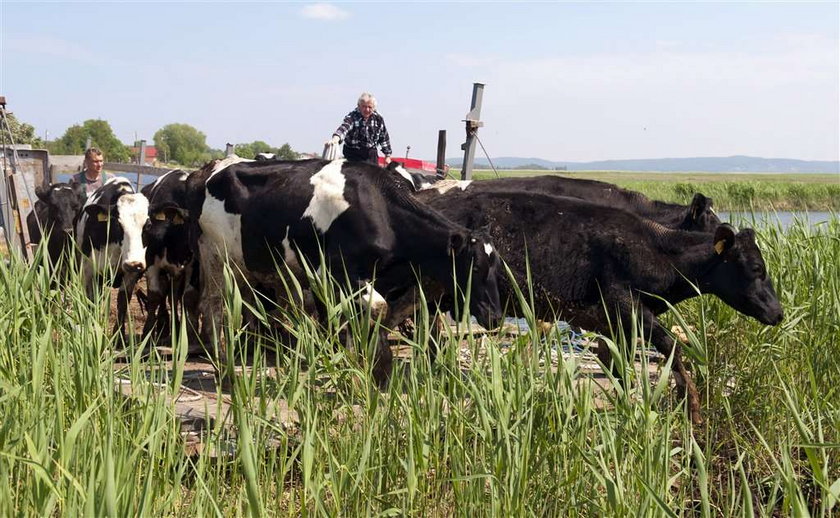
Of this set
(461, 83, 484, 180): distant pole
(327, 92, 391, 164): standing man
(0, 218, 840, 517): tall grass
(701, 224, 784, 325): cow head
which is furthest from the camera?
(461, 83, 484, 180): distant pole

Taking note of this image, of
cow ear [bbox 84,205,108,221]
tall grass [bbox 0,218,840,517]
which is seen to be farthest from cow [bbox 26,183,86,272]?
tall grass [bbox 0,218,840,517]

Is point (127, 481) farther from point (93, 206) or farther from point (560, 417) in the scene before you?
point (93, 206)

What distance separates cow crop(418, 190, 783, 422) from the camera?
27.0ft

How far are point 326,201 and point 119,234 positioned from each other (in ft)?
8.87

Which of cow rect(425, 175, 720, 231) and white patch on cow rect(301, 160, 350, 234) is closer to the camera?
white patch on cow rect(301, 160, 350, 234)

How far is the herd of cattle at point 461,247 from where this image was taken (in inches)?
323

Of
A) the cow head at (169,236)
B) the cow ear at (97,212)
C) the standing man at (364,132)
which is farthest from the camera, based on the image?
the standing man at (364,132)

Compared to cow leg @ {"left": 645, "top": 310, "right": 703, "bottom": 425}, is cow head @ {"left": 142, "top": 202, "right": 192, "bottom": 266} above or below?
above

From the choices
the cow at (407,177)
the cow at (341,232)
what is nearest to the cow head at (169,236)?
the cow at (341,232)

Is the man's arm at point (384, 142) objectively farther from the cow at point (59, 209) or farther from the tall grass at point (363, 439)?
the tall grass at point (363, 439)

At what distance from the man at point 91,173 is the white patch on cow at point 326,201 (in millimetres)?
4601

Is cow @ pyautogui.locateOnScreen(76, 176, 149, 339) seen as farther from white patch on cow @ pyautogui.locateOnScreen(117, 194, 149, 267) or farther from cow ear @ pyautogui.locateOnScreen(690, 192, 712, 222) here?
cow ear @ pyautogui.locateOnScreen(690, 192, 712, 222)

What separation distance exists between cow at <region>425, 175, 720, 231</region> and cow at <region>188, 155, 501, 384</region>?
1.11m

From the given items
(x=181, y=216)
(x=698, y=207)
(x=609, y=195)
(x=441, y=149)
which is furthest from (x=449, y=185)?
(x=441, y=149)
